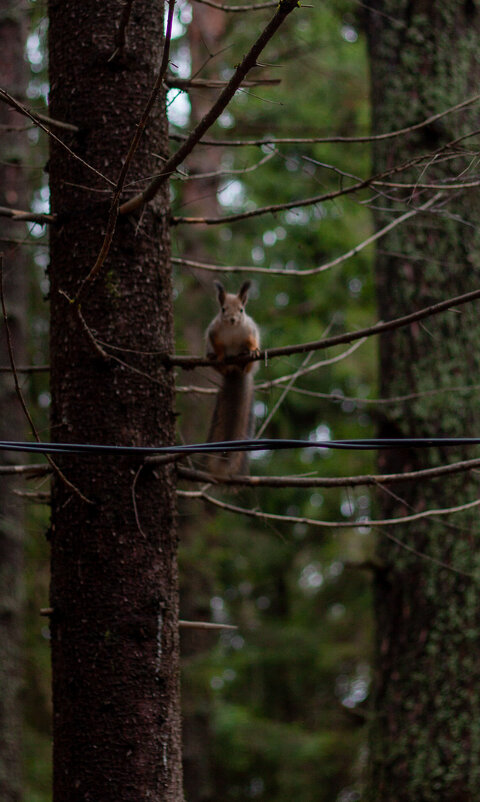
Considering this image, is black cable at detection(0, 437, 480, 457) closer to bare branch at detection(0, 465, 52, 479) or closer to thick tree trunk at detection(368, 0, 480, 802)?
bare branch at detection(0, 465, 52, 479)

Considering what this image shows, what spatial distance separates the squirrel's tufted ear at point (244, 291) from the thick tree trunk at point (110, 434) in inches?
39.9

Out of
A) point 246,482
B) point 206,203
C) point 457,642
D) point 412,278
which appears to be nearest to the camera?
point 246,482

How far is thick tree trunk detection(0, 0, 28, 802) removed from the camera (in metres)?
7.63

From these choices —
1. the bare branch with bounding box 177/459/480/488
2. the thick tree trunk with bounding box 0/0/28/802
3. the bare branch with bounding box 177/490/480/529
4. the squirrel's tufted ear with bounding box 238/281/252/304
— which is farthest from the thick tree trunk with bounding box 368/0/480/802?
the thick tree trunk with bounding box 0/0/28/802

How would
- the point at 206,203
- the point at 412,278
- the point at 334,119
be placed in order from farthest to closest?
the point at 334,119, the point at 206,203, the point at 412,278

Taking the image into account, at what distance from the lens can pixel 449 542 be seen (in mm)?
4938

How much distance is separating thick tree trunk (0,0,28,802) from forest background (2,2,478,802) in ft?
1.62

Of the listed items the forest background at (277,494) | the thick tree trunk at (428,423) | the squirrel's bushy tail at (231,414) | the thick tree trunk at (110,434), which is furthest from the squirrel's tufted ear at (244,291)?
the forest background at (277,494)

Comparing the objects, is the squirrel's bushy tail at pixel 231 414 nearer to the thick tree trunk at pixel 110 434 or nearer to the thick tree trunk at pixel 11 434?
the thick tree trunk at pixel 110 434

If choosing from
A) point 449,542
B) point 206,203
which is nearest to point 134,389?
point 449,542

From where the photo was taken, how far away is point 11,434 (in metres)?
8.37

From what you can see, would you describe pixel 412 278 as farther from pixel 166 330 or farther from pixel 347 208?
pixel 347 208

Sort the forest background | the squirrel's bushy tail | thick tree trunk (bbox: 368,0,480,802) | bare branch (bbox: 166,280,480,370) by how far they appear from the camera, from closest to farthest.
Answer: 1. bare branch (bbox: 166,280,480,370)
2. the squirrel's bushy tail
3. thick tree trunk (bbox: 368,0,480,802)
4. the forest background

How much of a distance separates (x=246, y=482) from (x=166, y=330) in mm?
662
